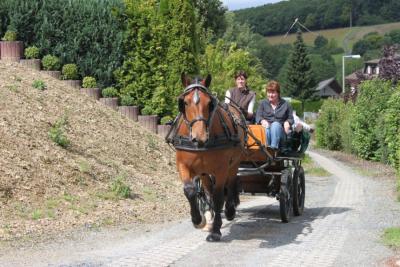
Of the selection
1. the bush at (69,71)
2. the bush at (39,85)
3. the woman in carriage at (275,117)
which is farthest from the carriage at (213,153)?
the bush at (69,71)

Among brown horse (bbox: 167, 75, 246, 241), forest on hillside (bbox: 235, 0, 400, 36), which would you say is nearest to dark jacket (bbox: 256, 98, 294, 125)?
brown horse (bbox: 167, 75, 246, 241)

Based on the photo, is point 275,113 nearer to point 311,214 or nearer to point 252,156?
point 252,156

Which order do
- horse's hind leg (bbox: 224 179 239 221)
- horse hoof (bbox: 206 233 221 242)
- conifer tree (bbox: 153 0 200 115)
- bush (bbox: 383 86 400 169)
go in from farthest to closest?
bush (bbox: 383 86 400 169) → conifer tree (bbox: 153 0 200 115) → horse's hind leg (bbox: 224 179 239 221) → horse hoof (bbox: 206 233 221 242)

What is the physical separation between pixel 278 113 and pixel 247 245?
308 cm

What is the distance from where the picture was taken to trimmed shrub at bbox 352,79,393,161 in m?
27.2

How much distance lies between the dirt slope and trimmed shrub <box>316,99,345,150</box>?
23.1 metres

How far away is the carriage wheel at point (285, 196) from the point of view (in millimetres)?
10891

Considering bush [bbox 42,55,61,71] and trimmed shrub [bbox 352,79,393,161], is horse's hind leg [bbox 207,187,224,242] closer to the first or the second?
bush [bbox 42,55,61,71]

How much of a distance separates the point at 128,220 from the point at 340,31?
529 feet

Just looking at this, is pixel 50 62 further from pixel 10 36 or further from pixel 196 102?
pixel 196 102

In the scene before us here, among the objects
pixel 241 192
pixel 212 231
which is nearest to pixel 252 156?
pixel 241 192

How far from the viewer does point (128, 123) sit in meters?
17.2

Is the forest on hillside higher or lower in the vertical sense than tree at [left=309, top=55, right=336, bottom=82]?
higher

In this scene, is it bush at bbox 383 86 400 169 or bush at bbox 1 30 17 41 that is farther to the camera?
bush at bbox 383 86 400 169
